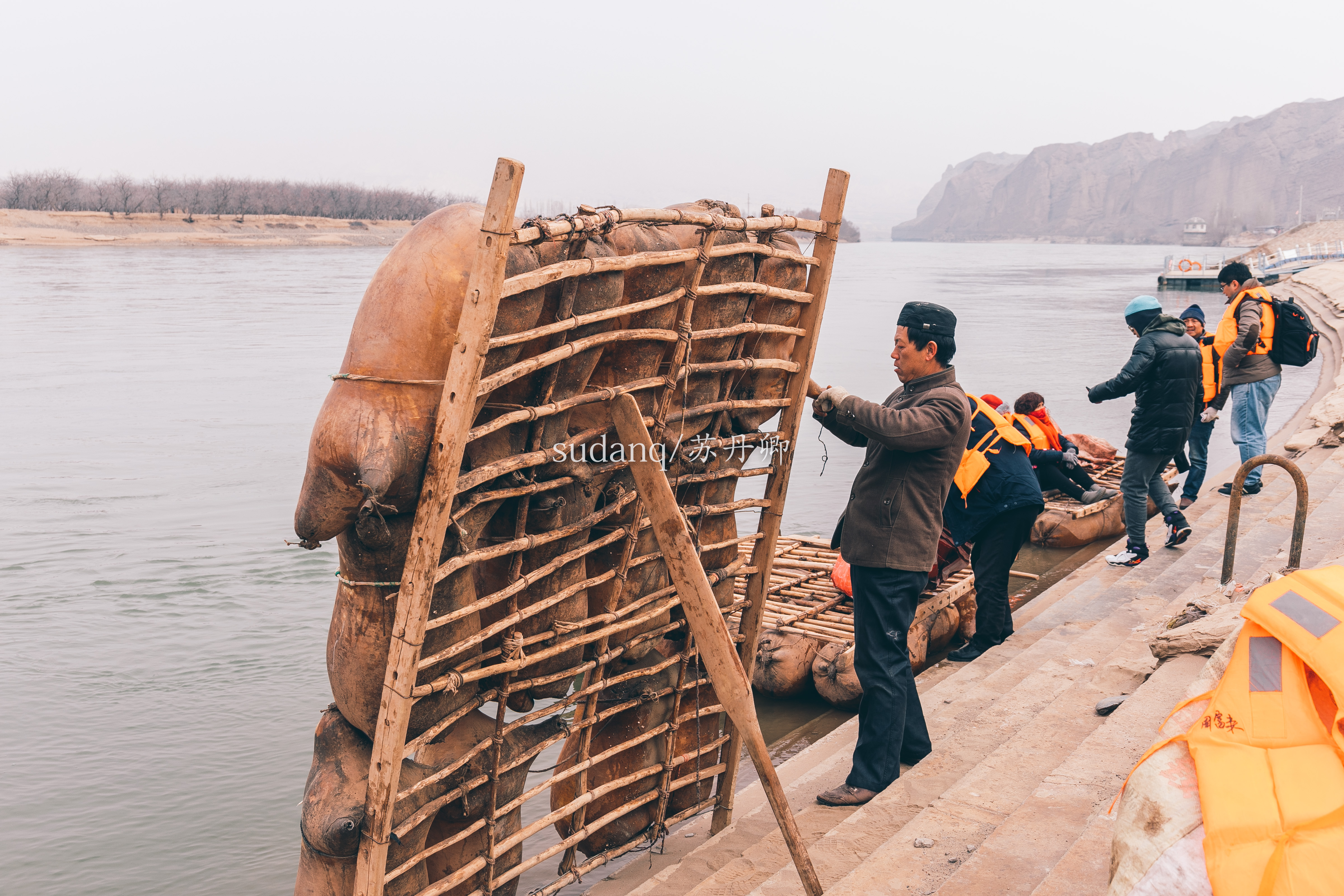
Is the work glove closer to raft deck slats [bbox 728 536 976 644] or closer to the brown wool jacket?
the brown wool jacket

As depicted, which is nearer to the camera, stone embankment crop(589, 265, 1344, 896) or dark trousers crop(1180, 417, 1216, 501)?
stone embankment crop(589, 265, 1344, 896)

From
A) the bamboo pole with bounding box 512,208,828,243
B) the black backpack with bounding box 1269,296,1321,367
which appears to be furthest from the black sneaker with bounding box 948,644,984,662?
the black backpack with bounding box 1269,296,1321,367

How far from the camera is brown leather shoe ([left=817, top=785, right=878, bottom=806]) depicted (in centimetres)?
381

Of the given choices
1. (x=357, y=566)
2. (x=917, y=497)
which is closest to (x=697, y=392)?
(x=917, y=497)

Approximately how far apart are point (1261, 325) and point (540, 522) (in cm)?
670

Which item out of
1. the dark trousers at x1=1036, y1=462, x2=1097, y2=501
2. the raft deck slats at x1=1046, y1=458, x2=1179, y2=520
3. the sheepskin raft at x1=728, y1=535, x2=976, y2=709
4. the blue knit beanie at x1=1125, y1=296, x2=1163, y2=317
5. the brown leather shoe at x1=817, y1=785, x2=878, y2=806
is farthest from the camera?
the raft deck slats at x1=1046, y1=458, x2=1179, y2=520

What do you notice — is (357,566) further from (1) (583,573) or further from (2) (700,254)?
(2) (700,254)

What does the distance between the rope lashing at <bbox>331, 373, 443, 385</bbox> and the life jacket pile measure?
1951mm

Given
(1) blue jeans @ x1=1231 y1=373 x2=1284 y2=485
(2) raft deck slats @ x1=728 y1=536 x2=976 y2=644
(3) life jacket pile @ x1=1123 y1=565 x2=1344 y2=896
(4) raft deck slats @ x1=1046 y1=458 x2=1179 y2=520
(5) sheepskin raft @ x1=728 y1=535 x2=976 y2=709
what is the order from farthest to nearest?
(4) raft deck slats @ x1=1046 y1=458 x2=1179 y2=520 < (1) blue jeans @ x1=1231 y1=373 x2=1284 y2=485 < (2) raft deck slats @ x1=728 y1=536 x2=976 y2=644 < (5) sheepskin raft @ x1=728 y1=535 x2=976 y2=709 < (3) life jacket pile @ x1=1123 y1=565 x2=1344 y2=896

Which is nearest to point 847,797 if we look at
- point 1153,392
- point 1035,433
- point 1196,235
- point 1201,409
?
point 1153,392

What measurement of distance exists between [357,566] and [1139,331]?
5598 millimetres

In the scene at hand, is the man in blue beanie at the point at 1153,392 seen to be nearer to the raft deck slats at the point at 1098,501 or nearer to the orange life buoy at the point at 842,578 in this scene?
the raft deck slats at the point at 1098,501

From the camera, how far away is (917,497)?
368 cm

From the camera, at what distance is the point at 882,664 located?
375cm
